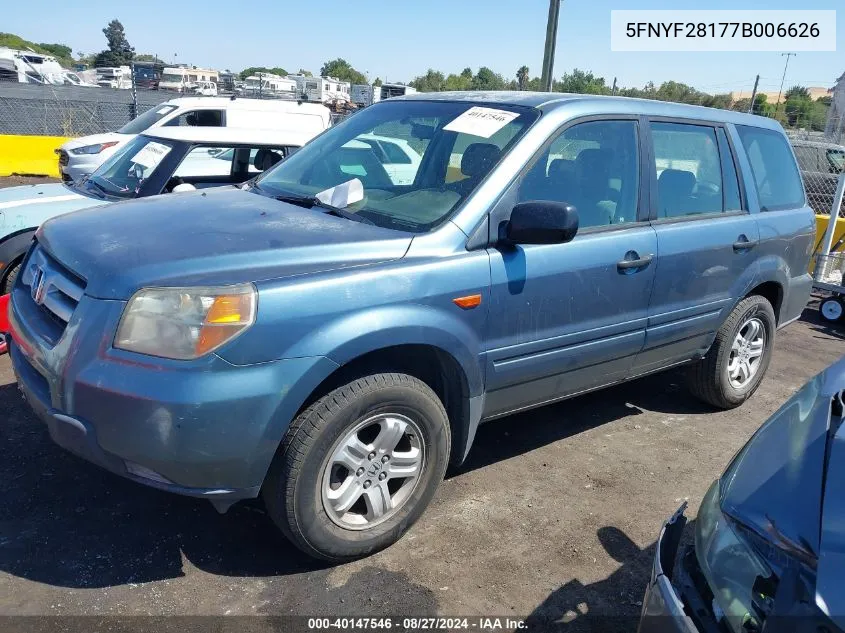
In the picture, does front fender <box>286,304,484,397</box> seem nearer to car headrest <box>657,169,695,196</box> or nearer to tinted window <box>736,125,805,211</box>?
car headrest <box>657,169,695,196</box>

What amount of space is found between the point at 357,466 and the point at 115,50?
9441 cm

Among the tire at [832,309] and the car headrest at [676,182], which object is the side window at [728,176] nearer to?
the car headrest at [676,182]

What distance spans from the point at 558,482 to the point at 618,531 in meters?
0.48

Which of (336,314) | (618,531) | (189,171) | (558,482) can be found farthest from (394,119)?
(189,171)

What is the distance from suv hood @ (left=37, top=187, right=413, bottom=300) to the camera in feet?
8.48

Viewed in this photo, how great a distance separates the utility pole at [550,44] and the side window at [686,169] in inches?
206

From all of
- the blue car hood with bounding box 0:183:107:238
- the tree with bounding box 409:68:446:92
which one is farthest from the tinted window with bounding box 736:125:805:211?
the tree with bounding box 409:68:446:92

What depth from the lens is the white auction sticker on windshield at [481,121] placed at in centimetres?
344

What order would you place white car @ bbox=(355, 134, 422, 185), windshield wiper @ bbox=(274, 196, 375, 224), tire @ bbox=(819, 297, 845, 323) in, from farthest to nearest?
tire @ bbox=(819, 297, 845, 323) → white car @ bbox=(355, 134, 422, 185) → windshield wiper @ bbox=(274, 196, 375, 224)

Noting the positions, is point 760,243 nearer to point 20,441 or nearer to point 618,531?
point 618,531

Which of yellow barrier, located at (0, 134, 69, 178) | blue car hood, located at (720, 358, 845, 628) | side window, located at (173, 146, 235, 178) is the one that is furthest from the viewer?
yellow barrier, located at (0, 134, 69, 178)

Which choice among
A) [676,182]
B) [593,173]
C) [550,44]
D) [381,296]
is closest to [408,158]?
[593,173]

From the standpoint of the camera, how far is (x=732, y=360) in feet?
15.9

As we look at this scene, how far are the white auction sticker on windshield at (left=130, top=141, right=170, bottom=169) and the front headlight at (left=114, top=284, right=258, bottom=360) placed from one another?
3626 millimetres
